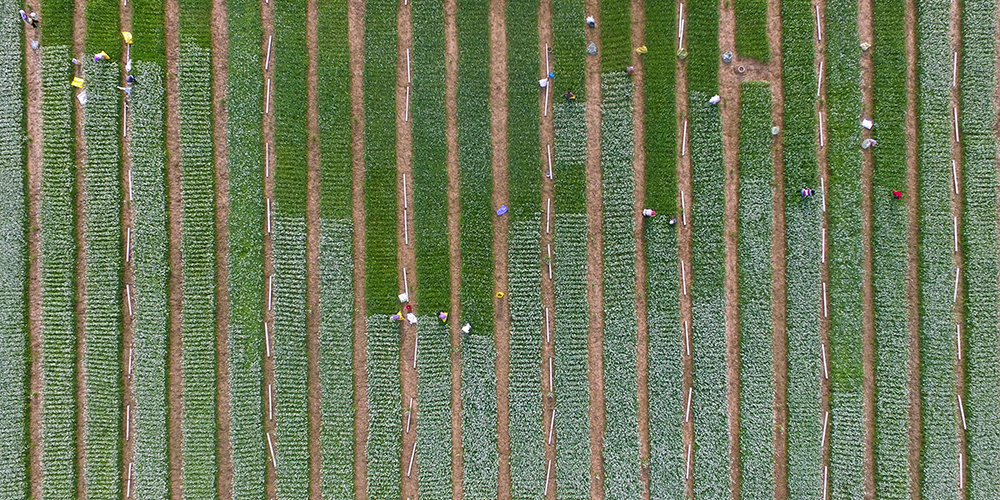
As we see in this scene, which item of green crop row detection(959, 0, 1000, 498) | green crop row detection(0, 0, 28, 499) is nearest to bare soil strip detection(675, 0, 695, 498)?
green crop row detection(959, 0, 1000, 498)

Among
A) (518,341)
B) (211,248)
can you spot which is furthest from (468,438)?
(211,248)

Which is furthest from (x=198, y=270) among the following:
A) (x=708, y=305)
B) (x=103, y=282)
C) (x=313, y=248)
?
(x=708, y=305)

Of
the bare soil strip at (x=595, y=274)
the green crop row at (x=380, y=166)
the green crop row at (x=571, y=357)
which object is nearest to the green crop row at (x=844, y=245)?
the bare soil strip at (x=595, y=274)

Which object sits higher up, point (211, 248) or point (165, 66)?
point (165, 66)

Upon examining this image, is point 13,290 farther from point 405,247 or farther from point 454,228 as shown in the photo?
point 454,228

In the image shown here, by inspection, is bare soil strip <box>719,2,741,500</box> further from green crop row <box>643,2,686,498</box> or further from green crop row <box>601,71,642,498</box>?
green crop row <box>601,71,642,498</box>

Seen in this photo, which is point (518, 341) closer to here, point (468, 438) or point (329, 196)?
point (468, 438)
